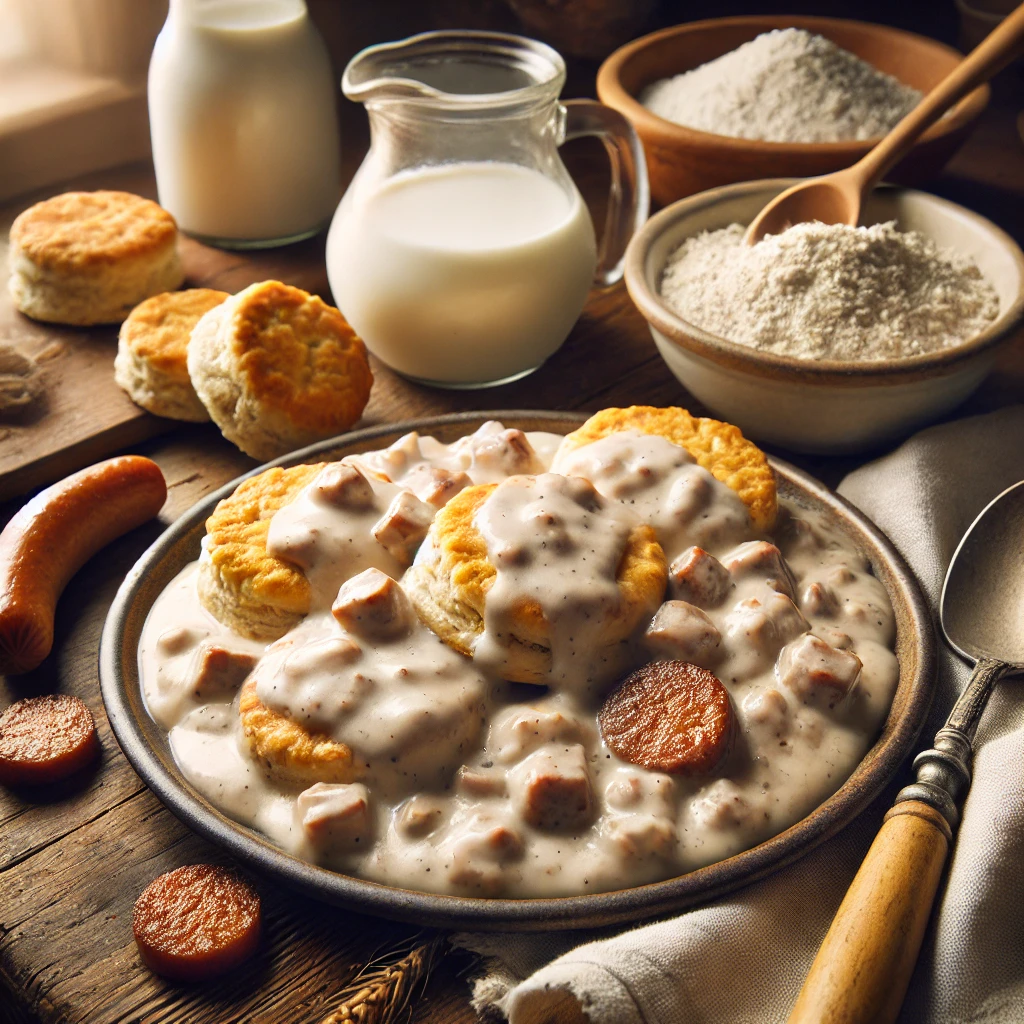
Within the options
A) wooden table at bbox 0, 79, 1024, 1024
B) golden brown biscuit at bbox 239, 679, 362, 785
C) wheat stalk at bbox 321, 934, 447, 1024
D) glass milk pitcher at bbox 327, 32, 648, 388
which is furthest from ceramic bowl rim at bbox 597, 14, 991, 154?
wheat stalk at bbox 321, 934, 447, 1024

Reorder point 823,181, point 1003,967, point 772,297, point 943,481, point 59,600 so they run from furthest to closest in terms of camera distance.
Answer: point 823,181 < point 772,297 < point 943,481 < point 59,600 < point 1003,967

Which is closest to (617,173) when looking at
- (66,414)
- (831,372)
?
(831,372)

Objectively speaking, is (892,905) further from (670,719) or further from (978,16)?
(978,16)

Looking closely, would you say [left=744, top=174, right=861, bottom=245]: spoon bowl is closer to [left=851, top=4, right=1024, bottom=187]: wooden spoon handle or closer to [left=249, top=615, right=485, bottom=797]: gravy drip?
[left=851, top=4, right=1024, bottom=187]: wooden spoon handle

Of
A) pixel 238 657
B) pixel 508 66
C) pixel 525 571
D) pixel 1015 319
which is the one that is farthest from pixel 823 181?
pixel 238 657

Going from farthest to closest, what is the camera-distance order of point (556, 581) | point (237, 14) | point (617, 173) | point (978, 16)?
point (978, 16), point (237, 14), point (617, 173), point (556, 581)

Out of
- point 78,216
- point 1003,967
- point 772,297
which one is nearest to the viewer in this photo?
point 1003,967

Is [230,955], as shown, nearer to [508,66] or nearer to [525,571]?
[525,571]
